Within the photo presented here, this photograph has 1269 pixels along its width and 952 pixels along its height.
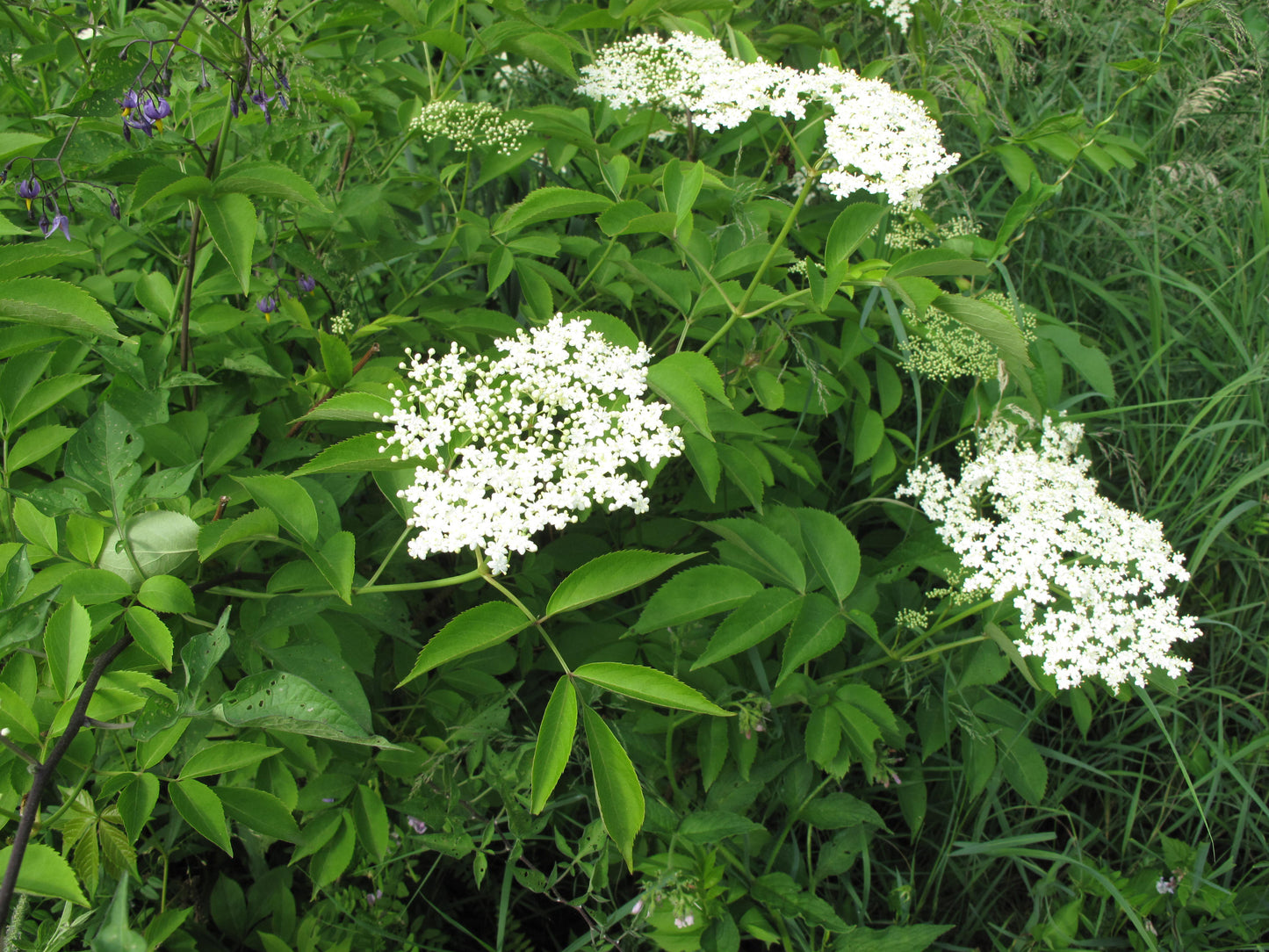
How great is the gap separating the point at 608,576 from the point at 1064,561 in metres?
1.44

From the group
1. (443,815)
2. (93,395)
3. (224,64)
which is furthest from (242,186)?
(443,815)

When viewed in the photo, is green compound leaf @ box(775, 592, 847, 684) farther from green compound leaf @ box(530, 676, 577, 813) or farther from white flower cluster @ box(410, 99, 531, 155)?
white flower cluster @ box(410, 99, 531, 155)

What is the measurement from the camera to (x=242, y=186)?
1.36 meters

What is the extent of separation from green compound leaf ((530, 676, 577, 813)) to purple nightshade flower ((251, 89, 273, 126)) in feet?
4.05

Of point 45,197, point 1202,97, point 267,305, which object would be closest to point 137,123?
point 45,197

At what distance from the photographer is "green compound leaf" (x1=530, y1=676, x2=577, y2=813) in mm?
1179

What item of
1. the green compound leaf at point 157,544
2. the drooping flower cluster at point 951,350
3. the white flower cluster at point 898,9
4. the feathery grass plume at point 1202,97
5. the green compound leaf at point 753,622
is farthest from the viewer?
the feathery grass plume at point 1202,97

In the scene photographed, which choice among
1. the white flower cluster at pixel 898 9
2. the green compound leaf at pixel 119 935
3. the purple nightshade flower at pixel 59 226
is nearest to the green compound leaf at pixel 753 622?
the green compound leaf at pixel 119 935

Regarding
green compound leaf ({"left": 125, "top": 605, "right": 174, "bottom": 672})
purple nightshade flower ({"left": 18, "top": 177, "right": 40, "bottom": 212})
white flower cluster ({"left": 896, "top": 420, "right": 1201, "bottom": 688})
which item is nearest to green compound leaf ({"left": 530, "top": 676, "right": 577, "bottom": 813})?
green compound leaf ({"left": 125, "top": 605, "right": 174, "bottom": 672})

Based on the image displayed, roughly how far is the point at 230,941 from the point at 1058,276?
3464 mm

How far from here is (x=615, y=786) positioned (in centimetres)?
121

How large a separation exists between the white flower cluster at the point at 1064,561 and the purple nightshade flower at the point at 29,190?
1967mm

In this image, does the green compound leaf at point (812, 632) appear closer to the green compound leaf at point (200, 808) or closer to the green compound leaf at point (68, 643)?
the green compound leaf at point (200, 808)

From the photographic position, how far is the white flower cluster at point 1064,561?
183 centimetres
